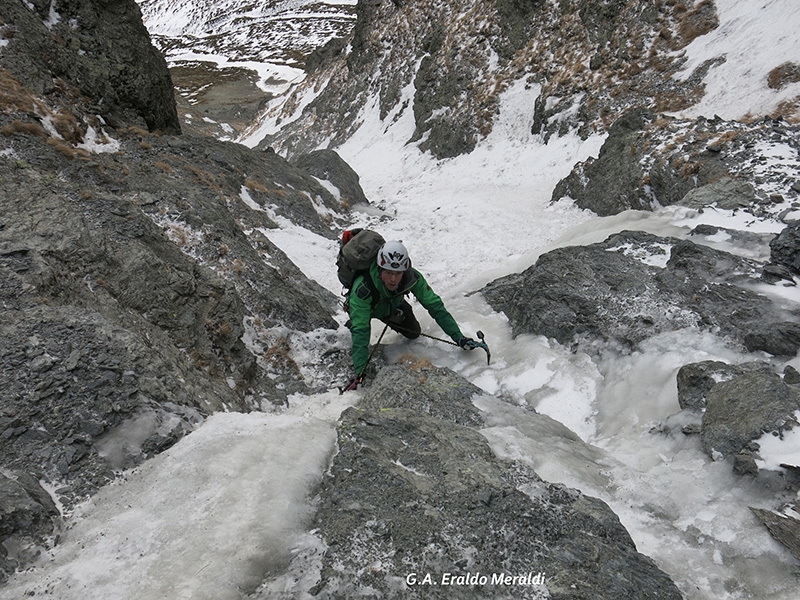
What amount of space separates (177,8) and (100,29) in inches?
6019

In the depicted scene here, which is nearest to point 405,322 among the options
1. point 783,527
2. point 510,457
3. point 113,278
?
point 510,457

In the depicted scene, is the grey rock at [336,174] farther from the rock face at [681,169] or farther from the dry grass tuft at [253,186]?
the rock face at [681,169]

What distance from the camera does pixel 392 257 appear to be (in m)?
7.27

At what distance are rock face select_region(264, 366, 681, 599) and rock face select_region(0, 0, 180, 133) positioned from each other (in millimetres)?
14870

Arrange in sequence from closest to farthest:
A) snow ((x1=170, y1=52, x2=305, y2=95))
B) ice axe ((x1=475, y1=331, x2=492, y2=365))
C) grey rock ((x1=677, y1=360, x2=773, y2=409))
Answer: grey rock ((x1=677, y1=360, x2=773, y2=409))
ice axe ((x1=475, y1=331, x2=492, y2=365))
snow ((x1=170, y1=52, x2=305, y2=95))

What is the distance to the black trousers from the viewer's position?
8.99 meters

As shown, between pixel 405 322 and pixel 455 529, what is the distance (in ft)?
18.3

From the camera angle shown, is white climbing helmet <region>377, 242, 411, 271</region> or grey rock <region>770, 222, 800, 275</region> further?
grey rock <region>770, 222, 800, 275</region>

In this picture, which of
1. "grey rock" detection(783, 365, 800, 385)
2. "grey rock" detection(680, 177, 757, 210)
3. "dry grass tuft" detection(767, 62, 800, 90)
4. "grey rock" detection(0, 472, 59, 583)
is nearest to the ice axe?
"grey rock" detection(783, 365, 800, 385)

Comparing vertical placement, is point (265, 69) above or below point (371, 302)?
above

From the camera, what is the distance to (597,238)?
11.9 metres

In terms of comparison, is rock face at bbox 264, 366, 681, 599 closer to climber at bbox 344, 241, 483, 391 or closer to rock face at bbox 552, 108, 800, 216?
climber at bbox 344, 241, 483, 391

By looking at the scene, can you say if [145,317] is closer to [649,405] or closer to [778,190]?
[649,405]

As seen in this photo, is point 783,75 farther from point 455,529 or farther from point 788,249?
point 455,529
